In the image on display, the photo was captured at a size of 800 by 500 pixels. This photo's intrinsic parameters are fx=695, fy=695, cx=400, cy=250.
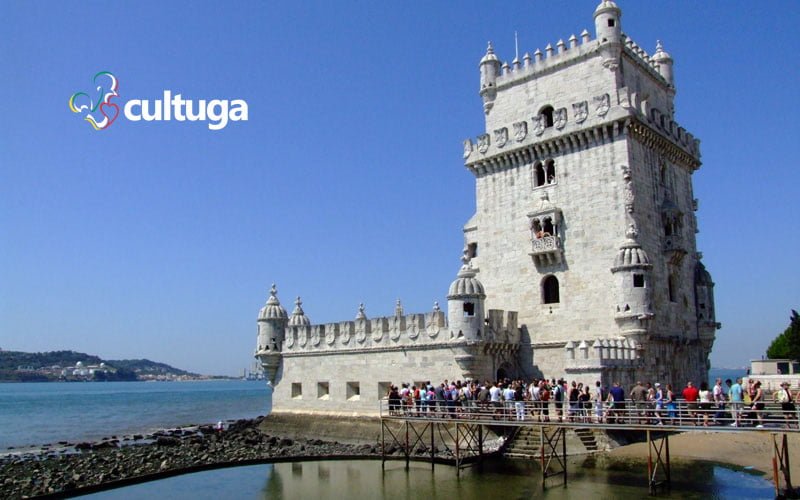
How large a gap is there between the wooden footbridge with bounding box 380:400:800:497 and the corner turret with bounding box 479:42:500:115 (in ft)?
53.6

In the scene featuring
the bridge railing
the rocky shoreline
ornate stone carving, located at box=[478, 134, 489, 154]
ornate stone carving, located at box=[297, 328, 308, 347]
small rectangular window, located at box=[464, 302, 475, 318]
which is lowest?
the rocky shoreline

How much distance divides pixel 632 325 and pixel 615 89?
10671 mm

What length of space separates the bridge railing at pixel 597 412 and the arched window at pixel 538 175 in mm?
11551

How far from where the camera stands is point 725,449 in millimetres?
27016

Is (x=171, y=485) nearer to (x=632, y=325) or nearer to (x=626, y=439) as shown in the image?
(x=626, y=439)

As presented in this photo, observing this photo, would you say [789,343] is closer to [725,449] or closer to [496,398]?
[725,449]

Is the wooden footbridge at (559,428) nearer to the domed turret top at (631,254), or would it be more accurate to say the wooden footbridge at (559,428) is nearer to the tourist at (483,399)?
the tourist at (483,399)

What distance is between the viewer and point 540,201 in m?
33.0

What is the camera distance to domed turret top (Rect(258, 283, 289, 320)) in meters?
41.2

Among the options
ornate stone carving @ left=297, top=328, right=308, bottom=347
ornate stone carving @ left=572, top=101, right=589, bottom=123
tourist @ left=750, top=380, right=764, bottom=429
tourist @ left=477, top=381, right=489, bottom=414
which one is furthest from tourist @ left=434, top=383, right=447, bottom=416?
ornate stone carving @ left=572, top=101, right=589, bottom=123

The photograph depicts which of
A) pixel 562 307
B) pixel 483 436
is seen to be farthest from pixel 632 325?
pixel 483 436

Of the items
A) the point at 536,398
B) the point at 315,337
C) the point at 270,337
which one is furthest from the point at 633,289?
the point at 270,337

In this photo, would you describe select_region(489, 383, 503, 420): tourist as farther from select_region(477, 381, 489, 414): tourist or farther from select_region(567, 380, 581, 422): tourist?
select_region(567, 380, 581, 422): tourist

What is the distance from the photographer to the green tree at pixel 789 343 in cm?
5911
